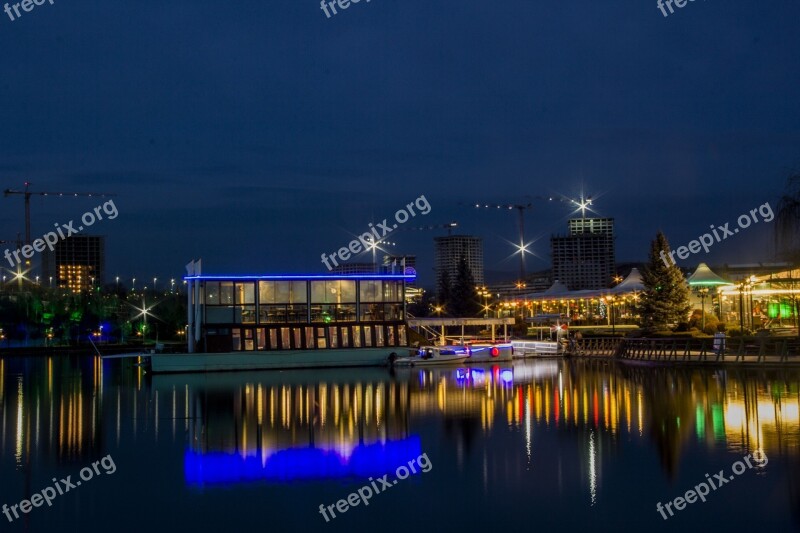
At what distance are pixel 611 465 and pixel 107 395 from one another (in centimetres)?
2053

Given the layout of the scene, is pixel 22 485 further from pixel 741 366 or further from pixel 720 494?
pixel 741 366

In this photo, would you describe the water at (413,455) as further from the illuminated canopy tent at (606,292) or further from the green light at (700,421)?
the illuminated canopy tent at (606,292)

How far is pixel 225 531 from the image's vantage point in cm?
1268

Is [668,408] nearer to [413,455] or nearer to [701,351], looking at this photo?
[413,455]

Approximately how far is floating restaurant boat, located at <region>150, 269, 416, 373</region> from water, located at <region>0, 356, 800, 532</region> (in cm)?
1207

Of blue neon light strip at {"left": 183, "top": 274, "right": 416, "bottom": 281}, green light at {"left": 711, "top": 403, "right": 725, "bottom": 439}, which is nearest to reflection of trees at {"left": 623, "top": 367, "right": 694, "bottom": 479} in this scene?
green light at {"left": 711, "top": 403, "right": 725, "bottom": 439}

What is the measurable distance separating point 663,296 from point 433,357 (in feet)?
53.4

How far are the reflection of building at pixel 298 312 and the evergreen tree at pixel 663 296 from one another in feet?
50.5

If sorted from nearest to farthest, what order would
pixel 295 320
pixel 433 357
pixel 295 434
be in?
1. pixel 295 434
2. pixel 433 357
3. pixel 295 320

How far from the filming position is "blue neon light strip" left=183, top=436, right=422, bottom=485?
1606cm

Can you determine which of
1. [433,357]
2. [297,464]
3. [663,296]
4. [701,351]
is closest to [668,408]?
[297,464]

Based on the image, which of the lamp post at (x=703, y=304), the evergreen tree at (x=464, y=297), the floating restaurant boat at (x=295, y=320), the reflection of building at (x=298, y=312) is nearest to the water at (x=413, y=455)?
the floating restaurant boat at (x=295, y=320)

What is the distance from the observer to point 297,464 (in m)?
17.1

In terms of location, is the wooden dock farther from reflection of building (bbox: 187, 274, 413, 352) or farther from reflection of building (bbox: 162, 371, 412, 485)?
reflection of building (bbox: 162, 371, 412, 485)
